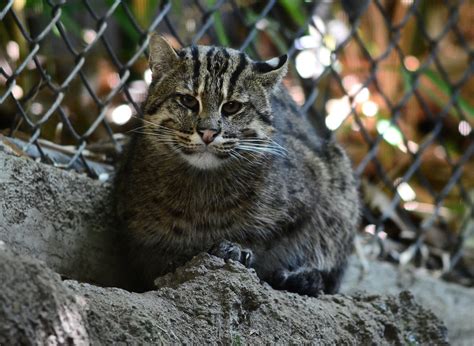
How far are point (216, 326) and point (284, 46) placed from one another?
184 inches

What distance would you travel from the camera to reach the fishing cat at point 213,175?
13.7 feet

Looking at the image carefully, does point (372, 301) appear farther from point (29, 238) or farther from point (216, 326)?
point (29, 238)

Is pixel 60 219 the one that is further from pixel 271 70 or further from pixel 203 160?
pixel 271 70

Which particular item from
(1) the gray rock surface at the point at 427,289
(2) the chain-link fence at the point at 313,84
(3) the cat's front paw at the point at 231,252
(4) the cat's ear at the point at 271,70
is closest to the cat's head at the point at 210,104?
(4) the cat's ear at the point at 271,70

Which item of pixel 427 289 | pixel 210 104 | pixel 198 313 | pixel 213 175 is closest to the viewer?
pixel 198 313

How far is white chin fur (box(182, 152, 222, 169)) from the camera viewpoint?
4.16 meters

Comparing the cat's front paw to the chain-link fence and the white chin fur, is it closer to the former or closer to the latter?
the white chin fur

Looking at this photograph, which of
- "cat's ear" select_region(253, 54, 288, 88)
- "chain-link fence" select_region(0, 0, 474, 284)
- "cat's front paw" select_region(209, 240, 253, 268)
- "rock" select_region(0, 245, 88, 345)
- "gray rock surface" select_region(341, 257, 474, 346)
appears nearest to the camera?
"rock" select_region(0, 245, 88, 345)

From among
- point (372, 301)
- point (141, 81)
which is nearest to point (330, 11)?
point (141, 81)

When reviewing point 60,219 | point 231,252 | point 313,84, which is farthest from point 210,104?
point 313,84

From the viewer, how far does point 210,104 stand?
4.14m

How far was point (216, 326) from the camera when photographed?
351cm

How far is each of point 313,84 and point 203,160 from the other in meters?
2.20

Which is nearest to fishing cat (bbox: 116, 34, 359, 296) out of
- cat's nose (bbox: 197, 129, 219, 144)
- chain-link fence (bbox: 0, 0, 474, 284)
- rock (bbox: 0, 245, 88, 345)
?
cat's nose (bbox: 197, 129, 219, 144)
